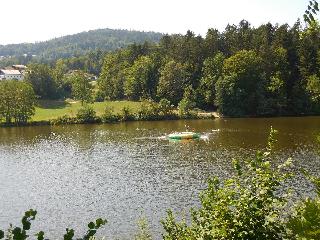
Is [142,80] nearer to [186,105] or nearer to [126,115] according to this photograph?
[126,115]

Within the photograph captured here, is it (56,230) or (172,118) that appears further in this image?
(172,118)

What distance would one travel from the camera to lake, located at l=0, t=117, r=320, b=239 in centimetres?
3816

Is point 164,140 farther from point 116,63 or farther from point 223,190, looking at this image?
point 116,63

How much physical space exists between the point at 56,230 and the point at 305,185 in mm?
23588

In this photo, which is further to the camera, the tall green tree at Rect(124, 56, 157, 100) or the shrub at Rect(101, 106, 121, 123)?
the tall green tree at Rect(124, 56, 157, 100)

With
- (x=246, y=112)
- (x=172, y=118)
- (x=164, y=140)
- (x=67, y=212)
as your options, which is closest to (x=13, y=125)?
(x=172, y=118)

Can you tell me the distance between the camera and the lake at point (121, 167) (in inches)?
1502

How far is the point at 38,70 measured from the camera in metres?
133

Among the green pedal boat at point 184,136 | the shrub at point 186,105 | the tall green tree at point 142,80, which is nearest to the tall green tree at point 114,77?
the tall green tree at point 142,80

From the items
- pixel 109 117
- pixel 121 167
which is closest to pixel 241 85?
pixel 109 117

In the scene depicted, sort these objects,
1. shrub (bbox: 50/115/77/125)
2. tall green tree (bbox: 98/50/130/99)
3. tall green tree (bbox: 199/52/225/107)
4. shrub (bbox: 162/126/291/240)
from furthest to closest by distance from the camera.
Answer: tall green tree (bbox: 98/50/130/99), tall green tree (bbox: 199/52/225/107), shrub (bbox: 50/115/77/125), shrub (bbox: 162/126/291/240)

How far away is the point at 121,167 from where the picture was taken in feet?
178

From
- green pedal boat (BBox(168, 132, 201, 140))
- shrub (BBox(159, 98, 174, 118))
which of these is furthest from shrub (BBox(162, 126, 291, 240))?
shrub (BBox(159, 98, 174, 118))

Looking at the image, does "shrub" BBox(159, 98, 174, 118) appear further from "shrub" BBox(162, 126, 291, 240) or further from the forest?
"shrub" BBox(162, 126, 291, 240)
